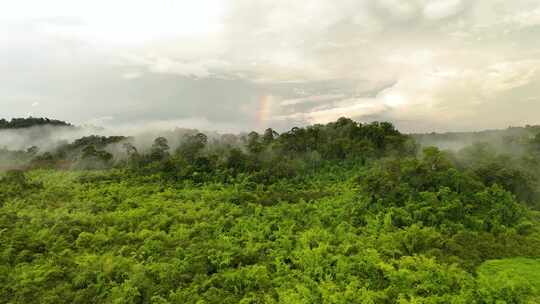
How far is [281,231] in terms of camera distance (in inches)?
779

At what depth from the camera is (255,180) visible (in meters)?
30.1

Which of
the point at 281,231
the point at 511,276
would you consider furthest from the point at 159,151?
the point at 511,276

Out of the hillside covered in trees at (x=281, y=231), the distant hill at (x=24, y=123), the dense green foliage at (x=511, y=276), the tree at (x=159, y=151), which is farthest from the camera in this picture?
the distant hill at (x=24, y=123)

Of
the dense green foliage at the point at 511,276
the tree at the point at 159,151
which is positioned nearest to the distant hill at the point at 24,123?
the tree at the point at 159,151

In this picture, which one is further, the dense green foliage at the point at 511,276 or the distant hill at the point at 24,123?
the distant hill at the point at 24,123

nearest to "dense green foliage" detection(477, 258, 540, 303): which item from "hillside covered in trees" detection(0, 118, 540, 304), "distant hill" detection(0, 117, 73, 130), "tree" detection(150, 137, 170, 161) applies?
"hillside covered in trees" detection(0, 118, 540, 304)

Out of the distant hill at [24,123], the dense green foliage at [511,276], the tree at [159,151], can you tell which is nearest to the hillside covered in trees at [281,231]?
the dense green foliage at [511,276]

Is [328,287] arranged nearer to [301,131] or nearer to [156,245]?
[156,245]

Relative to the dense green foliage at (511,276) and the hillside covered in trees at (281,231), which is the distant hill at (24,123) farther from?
the dense green foliage at (511,276)

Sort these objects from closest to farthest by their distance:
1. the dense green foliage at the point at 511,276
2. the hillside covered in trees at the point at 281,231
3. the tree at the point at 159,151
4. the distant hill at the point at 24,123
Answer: the dense green foliage at the point at 511,276, the hillside covered in trees at the point at 281,231, the tree at the point at 159,151, the distant hill at the point at 24,123

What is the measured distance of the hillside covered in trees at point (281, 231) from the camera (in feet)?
48.0

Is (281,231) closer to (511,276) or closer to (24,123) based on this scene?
(511,276)

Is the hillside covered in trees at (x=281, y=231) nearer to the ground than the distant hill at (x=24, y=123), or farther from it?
nearer to the ground

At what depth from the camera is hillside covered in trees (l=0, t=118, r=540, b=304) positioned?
48.0 ft
